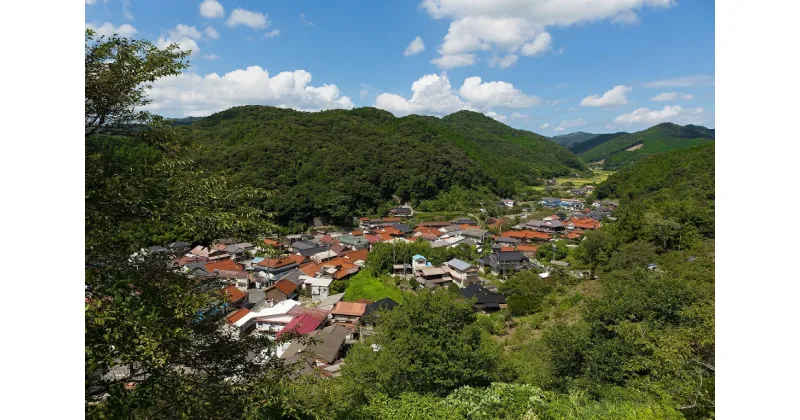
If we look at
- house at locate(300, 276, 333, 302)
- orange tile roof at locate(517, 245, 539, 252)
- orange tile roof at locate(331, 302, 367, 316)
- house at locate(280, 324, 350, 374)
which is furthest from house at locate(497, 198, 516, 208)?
house at locate(280, 324, 350, 374)

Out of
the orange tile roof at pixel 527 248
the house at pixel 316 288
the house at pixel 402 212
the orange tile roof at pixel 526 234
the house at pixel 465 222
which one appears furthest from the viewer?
the house at pixel 402 212

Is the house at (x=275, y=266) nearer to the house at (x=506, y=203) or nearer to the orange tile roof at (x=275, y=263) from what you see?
the orange tile roof at (x=275, y=263)

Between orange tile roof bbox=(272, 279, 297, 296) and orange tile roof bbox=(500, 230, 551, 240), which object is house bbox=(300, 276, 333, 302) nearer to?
orange tile roof bbox=(272, 279, 297, 296)

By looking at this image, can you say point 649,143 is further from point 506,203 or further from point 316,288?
point 316,288

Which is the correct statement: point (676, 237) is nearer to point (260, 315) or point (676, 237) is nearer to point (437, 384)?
point (437, 384)

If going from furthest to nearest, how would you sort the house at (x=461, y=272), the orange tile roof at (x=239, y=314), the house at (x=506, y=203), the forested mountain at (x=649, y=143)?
the forested mountain at (x=649, y=143)
the house at (x=506, y=203)
the house at (x=461, y=272)
the orange tile roof at (x=239, y=314)

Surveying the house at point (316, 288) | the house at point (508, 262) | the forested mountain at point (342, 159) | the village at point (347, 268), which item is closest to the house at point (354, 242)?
the village at point (347, 268)
